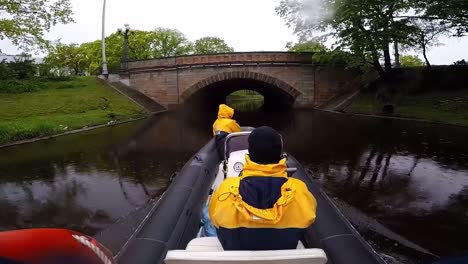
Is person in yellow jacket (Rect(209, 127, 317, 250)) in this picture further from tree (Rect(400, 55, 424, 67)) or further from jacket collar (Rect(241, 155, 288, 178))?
tree (Rect(400, 55, 424, 67))

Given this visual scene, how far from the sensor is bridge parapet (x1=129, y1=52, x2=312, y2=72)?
1203 inches

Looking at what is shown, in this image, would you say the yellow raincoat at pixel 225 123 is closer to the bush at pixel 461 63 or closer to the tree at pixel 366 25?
the tree at pixel 366 25

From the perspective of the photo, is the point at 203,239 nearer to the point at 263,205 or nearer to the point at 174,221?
the point at 263,205

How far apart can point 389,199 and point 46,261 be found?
735cm

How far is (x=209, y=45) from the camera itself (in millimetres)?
60031

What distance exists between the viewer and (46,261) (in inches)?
54.8

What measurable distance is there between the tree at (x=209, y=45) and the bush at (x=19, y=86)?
33.9 meters

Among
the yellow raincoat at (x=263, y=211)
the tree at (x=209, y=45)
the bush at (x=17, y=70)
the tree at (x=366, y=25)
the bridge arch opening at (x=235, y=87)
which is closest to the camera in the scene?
the yellow raincoat at (x=263, y=211)

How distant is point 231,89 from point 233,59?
11512 mm

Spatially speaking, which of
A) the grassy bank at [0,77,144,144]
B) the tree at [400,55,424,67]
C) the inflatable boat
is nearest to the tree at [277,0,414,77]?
the grassy bank at [0,77,144,144]

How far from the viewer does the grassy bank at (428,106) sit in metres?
18.3

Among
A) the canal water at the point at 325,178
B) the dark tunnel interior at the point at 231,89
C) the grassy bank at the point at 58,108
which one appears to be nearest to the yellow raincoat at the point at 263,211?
the canal water at the point at 325,178

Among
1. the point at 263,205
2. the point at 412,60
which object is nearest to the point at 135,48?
the point at 412,60

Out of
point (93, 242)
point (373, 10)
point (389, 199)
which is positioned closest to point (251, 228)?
point (93, 242)
